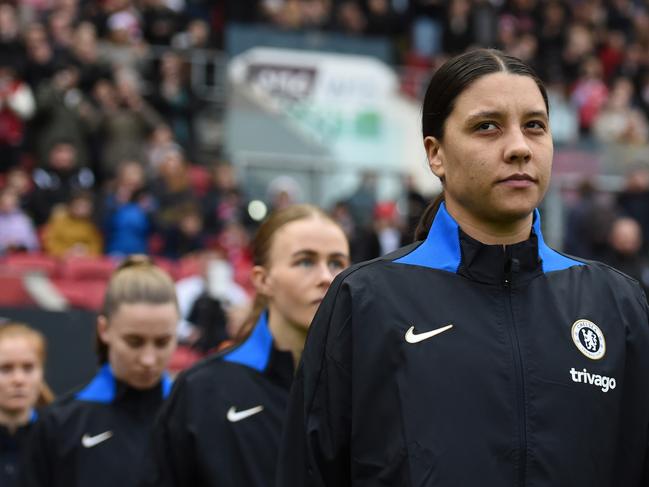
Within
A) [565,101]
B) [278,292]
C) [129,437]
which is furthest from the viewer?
[565,101]

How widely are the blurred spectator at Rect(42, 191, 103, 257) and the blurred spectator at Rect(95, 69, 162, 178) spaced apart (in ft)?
5.96

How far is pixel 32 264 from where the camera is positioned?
1138 cm

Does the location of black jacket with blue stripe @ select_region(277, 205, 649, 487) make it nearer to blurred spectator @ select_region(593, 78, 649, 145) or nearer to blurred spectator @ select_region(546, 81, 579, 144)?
blurred spectator @ select_region(546, 81, 579, 144)

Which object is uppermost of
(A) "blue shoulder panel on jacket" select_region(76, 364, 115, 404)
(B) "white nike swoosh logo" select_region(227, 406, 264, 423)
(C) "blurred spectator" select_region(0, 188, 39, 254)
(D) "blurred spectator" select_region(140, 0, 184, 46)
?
(D) "blurred spectator" select_region(140, 0, 184, 46)

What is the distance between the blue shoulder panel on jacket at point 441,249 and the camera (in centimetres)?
294

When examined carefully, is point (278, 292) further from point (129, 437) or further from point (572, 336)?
point (572, 336)

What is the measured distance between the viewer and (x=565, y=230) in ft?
48.5

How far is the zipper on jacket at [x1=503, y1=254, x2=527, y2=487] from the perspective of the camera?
8.96 feet

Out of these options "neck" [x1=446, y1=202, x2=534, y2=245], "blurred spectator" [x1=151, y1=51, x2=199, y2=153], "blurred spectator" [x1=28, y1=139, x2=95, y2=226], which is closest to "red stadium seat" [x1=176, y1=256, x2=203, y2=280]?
"blurred spectator" [x1=28, y1=139, x2=95, y2=226]

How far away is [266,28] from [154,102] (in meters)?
2.41

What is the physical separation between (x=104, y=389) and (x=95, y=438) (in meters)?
0.21

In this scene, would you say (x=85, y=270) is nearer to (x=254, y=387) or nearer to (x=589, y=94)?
(x=254, y=387)

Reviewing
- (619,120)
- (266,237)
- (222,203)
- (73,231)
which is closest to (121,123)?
(222,203)

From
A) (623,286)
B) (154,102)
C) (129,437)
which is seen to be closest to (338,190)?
(154,102)
